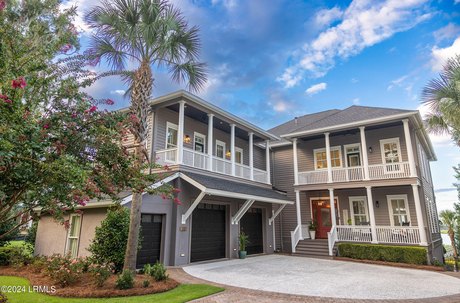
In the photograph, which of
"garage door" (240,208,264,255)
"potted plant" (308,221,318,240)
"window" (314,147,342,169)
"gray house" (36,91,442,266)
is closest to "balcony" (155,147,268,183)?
"gray house" (36,91,442,266)

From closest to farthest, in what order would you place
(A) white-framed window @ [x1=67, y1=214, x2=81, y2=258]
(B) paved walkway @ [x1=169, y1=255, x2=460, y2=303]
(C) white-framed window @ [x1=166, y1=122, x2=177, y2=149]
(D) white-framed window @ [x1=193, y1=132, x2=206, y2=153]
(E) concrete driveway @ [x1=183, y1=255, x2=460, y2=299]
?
1. (B) paved walkway @ [x1=169, y1=255, x2=460, y2=303]
2. (E) concrete driveway @ [x1=183, y1=255, x2=460, y2=299]
3. (A) white-framed window @ [x1=67, y1=214, x2=81, y2=258]
4. (C) white-framed window @ [x1=166, y1=122, x2=177, y2=149]
5. (D) white-framed window @ [x1=193, y1=132, x2=206, y2=153]

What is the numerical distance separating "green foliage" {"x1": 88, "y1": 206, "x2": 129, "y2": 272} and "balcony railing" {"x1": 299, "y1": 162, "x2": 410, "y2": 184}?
36.3 feet

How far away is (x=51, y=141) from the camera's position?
3.67 metres

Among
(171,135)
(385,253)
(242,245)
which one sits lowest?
(385,253)

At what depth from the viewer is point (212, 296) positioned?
6.18m

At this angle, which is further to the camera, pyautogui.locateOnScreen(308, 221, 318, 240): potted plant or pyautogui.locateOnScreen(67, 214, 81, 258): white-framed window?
pyautogui.locateOnScreen(308, 221, 318, 240): potted plant

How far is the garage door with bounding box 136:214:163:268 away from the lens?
31.6 feet

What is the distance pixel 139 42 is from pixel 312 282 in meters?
9.28

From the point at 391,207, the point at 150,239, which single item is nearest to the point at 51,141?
the point at 150,239

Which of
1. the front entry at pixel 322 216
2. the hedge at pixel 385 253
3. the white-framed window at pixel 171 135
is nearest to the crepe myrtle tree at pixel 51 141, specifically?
the white-framed window at pixel 171 135

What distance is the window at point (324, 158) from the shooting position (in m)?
16.8

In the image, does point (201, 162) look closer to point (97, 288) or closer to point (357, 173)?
point (97, 288)

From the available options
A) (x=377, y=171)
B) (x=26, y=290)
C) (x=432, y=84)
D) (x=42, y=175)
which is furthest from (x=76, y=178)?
(x=377, y=171)

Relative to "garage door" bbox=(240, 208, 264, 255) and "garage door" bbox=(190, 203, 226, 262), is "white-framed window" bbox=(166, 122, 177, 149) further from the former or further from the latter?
"garage door" bbox=(240, 208, 264, 255)
